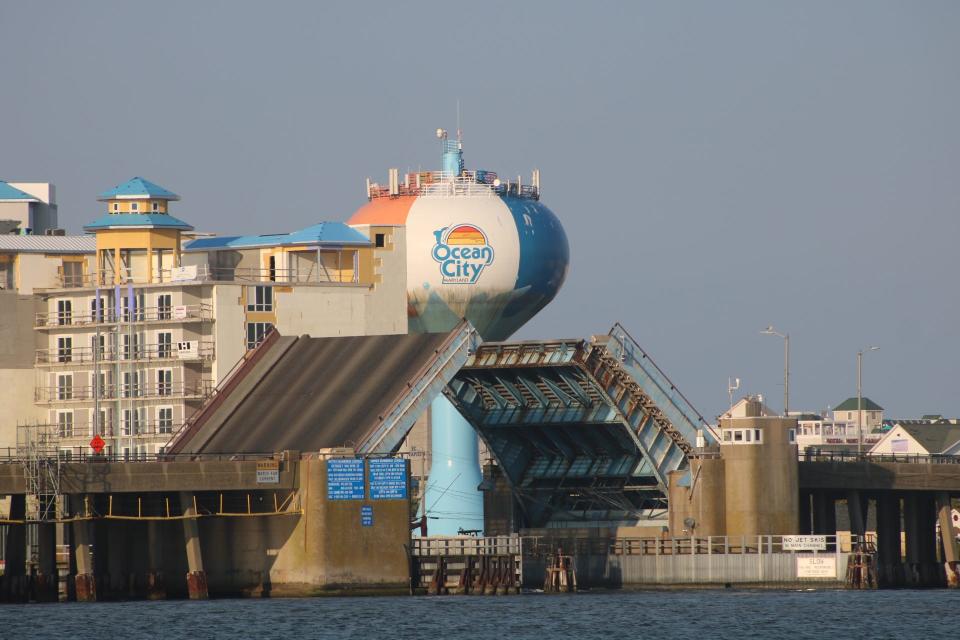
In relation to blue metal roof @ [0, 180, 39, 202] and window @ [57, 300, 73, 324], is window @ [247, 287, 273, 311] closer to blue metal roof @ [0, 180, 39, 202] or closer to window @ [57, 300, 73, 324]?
window @ [57, 300, 73, 324]

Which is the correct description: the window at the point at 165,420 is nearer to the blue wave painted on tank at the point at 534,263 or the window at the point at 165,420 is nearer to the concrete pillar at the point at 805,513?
the blue wave painted on tank at the point at 534,263

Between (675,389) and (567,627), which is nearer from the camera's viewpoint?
(567,627)

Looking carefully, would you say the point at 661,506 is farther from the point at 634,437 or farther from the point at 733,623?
the point at 733,623

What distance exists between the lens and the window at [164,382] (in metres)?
114

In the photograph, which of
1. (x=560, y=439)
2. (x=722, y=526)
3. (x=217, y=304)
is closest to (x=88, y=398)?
(x=217, y=304)

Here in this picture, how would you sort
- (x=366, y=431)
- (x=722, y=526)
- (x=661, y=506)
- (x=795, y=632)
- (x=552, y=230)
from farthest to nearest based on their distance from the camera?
(x=552, y=230) → (x=661, y=506) → (x=722, y=526) → (x=366, y=431) → (x=795, y=632)

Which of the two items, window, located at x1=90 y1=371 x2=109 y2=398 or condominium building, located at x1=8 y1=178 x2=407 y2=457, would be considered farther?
window, located at x1=90 y1=371 x2=109 y2=398

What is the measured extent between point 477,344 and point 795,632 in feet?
75.2

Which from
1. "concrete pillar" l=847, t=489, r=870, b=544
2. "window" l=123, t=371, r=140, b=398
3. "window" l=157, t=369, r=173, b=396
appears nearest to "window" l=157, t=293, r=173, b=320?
"window" l=157, t=369, r=173, b=396

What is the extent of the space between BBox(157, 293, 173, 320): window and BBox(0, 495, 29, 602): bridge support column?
19.8 m

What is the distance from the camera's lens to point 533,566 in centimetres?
10744

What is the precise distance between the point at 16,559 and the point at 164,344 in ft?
68.7

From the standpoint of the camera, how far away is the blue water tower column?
4879 inches

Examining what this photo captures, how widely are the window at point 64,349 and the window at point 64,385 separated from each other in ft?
2.51
